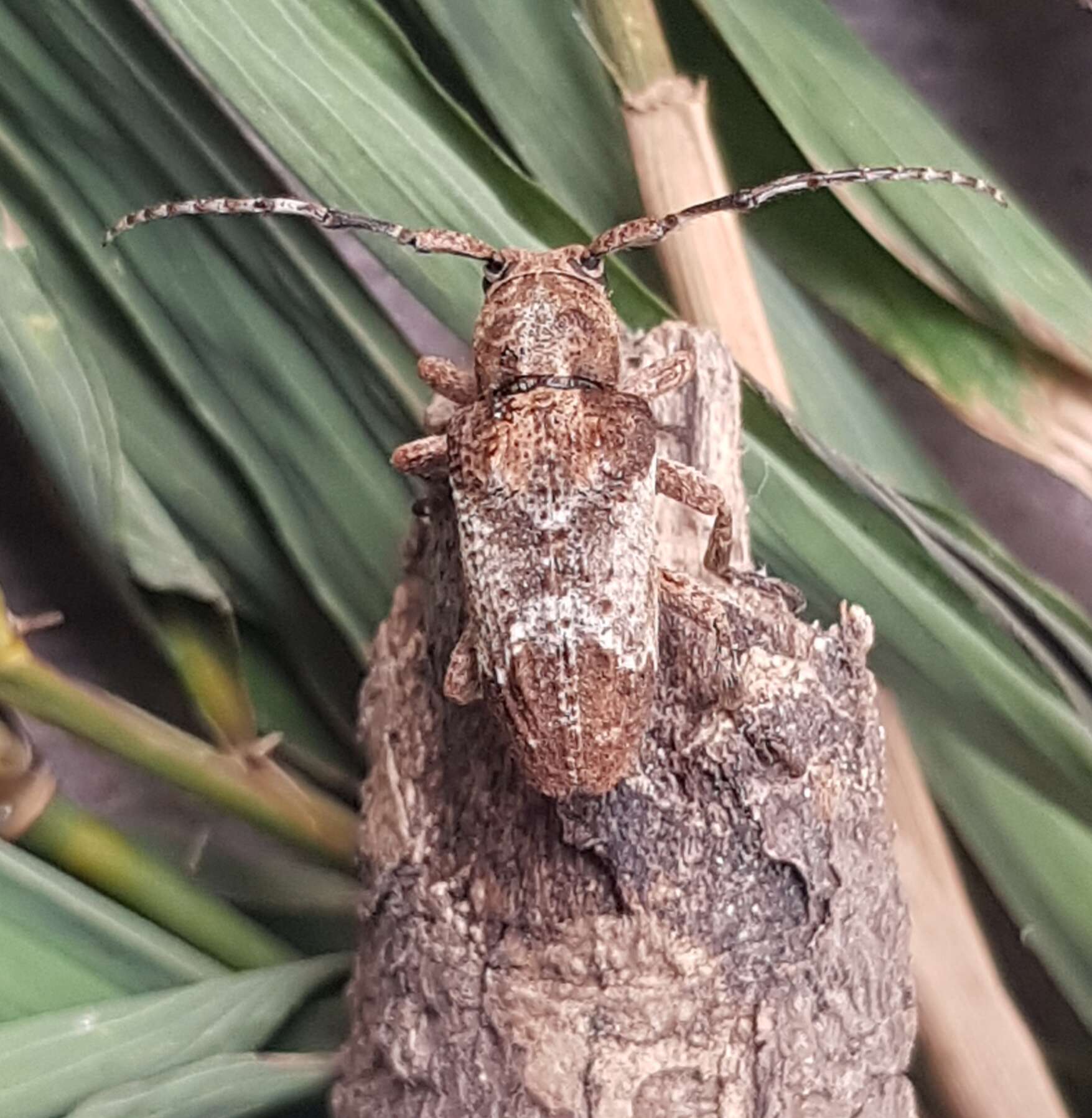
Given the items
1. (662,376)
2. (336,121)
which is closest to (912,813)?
(662,376)

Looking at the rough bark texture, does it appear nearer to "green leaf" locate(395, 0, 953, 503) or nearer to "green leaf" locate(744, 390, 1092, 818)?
"green leaf" locate(744, 390, 1092, 818)

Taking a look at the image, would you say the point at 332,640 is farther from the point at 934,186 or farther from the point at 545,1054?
the point at 934,186

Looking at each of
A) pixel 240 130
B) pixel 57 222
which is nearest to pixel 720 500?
pixel 240 130

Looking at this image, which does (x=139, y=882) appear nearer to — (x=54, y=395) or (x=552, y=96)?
(x=54, y=395)

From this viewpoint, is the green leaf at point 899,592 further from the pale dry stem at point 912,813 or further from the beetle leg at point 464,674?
the beetle leg at point 464,674

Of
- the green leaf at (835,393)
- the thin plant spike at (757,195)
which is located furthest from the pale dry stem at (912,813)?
the thin plant spike at (757,195)
